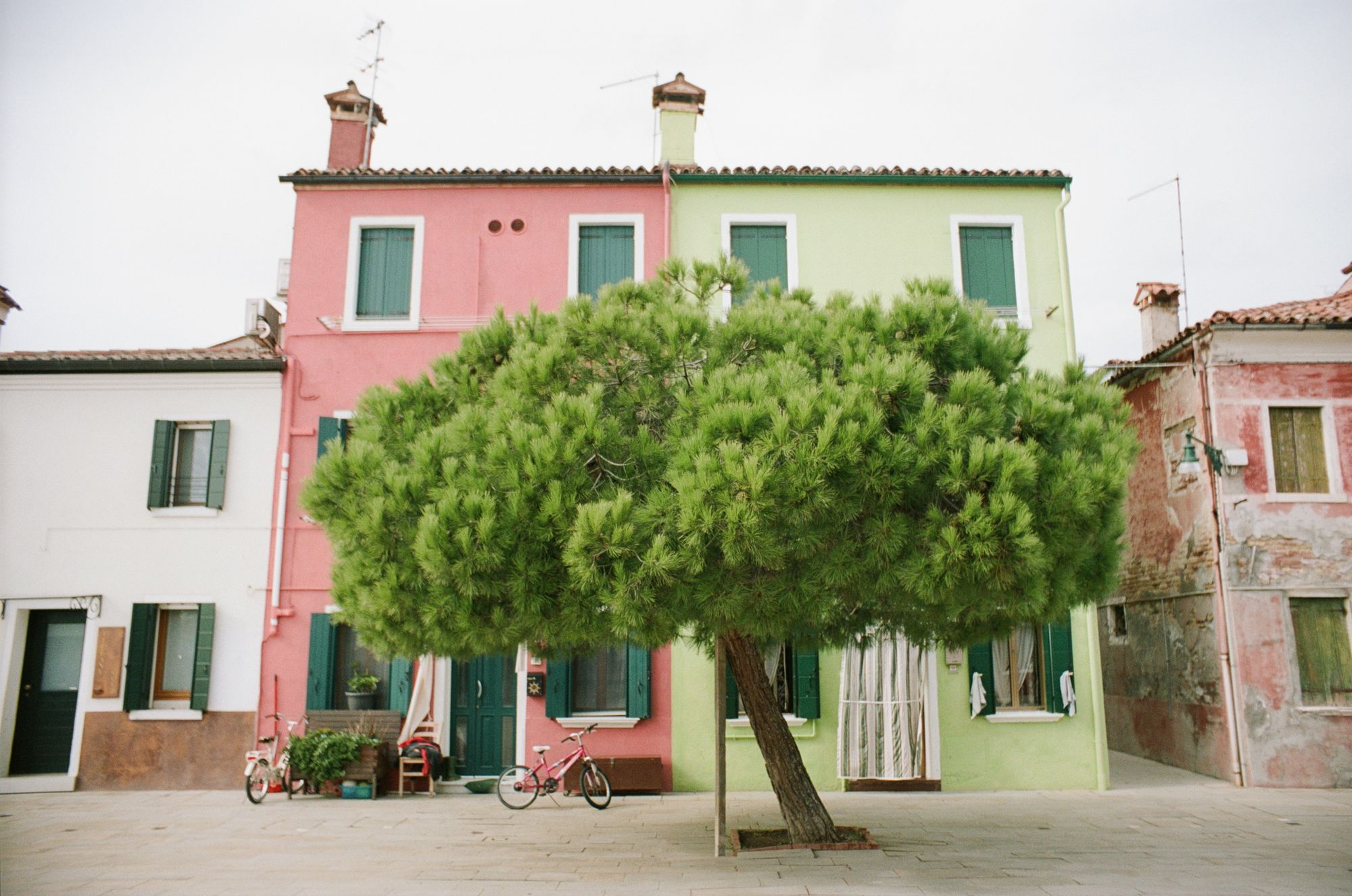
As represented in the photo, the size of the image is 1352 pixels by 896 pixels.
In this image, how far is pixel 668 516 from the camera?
5605mm

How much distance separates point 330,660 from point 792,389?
26.0ft

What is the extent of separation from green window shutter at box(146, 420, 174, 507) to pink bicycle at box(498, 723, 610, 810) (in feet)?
18.6

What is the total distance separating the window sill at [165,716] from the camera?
433 inches

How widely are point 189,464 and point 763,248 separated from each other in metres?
8.06

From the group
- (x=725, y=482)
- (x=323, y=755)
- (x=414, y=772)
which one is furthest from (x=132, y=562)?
(x=725, y=482)

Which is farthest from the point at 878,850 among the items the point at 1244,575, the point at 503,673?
the point at 1244,575

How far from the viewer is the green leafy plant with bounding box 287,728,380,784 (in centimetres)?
1041

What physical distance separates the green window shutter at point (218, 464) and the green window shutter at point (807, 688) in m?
7.51

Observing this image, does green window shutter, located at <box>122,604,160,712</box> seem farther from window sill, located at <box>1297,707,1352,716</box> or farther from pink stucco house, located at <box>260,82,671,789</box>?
window sill, located at <box>1297,707,1352,716</box>

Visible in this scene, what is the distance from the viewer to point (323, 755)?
10.4 meters

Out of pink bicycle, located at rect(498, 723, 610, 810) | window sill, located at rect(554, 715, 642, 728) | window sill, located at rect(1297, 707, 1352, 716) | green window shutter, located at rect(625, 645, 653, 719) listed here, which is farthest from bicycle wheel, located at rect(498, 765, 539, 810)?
window sill, located at rect(1297, 707, 1352, 716)

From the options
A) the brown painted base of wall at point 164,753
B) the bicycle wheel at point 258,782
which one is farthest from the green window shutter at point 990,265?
the brown painted base of wall at point 164,753

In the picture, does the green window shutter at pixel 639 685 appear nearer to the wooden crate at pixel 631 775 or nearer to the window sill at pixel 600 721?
the window sill at pixel 600 721

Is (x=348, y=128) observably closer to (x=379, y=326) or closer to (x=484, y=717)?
(x=379, y=326)
